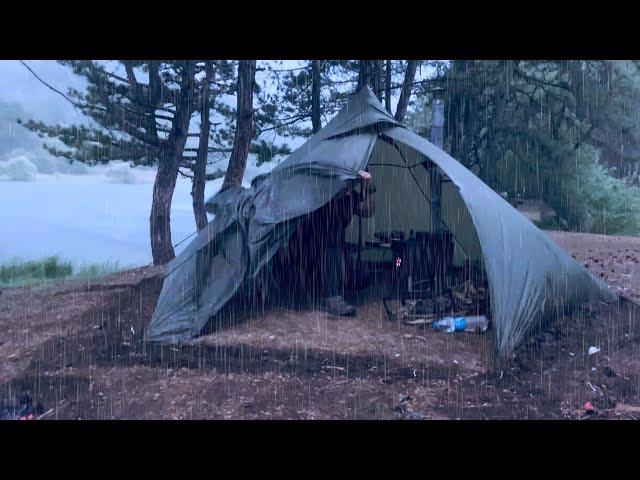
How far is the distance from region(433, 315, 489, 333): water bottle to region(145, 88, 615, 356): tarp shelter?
23.7 inches

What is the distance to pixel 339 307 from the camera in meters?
6.78

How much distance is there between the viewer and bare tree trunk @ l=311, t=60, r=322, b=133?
12.3m

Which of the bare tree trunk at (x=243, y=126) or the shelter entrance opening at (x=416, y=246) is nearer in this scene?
the shelter entrance opening at (x=416, y=246)

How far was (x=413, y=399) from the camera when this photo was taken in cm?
455

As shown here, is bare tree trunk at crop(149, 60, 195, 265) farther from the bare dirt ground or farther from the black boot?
the black boot

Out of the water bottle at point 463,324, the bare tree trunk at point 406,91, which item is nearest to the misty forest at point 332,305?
the water bottle at point 463,324

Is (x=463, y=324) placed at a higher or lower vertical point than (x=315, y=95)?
lower

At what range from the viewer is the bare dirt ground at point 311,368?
440 centimetres

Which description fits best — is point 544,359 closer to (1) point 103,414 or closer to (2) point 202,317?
(2) point 202,317

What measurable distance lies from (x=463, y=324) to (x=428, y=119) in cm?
1048

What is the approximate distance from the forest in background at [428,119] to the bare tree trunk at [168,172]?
0.07 ft

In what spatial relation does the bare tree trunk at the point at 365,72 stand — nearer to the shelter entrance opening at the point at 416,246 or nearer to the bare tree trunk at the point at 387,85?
the bare tree trunk at the point at 387,85

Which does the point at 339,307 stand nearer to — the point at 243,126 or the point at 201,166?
the point at 243,126

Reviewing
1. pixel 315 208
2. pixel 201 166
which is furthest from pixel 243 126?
pixel 201 166
